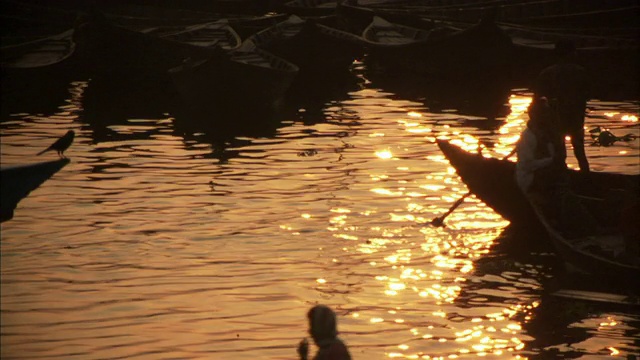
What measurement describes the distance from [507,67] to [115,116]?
1080 centimetres

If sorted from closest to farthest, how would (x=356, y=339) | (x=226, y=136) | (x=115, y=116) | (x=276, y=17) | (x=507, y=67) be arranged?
(x=356, y=339) → (x=226, y=136) → (x=115, y=116) → (x=507, y=67) → (x=276, y=17)

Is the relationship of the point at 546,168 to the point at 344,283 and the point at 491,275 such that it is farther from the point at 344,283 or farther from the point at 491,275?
the point at 344,283

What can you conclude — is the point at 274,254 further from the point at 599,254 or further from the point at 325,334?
the point at 325,334

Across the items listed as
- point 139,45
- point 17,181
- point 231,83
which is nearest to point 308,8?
point 139,45

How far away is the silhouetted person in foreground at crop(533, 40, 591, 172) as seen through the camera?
14992 millimetres

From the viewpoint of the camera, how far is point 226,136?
2169 centimetres

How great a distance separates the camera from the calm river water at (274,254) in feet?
34.1

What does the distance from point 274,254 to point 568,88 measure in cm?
436

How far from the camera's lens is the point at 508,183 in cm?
1356

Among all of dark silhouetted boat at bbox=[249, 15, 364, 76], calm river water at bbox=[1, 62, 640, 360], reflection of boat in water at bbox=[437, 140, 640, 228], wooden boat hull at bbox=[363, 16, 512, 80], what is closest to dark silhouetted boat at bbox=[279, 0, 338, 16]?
dark silhouetted boat at bbox=[249, 15, 364, 76]

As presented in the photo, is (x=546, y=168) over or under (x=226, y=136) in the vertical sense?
over

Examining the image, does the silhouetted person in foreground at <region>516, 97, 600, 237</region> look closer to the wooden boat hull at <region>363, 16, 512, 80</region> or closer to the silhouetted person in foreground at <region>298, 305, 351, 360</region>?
the silhouetted person in foreground at <region>298, 305, 351, 360</region>

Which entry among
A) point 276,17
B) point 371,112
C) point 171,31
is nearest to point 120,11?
point 276,17

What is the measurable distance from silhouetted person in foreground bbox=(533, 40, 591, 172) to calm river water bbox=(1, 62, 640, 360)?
1.56 metres
